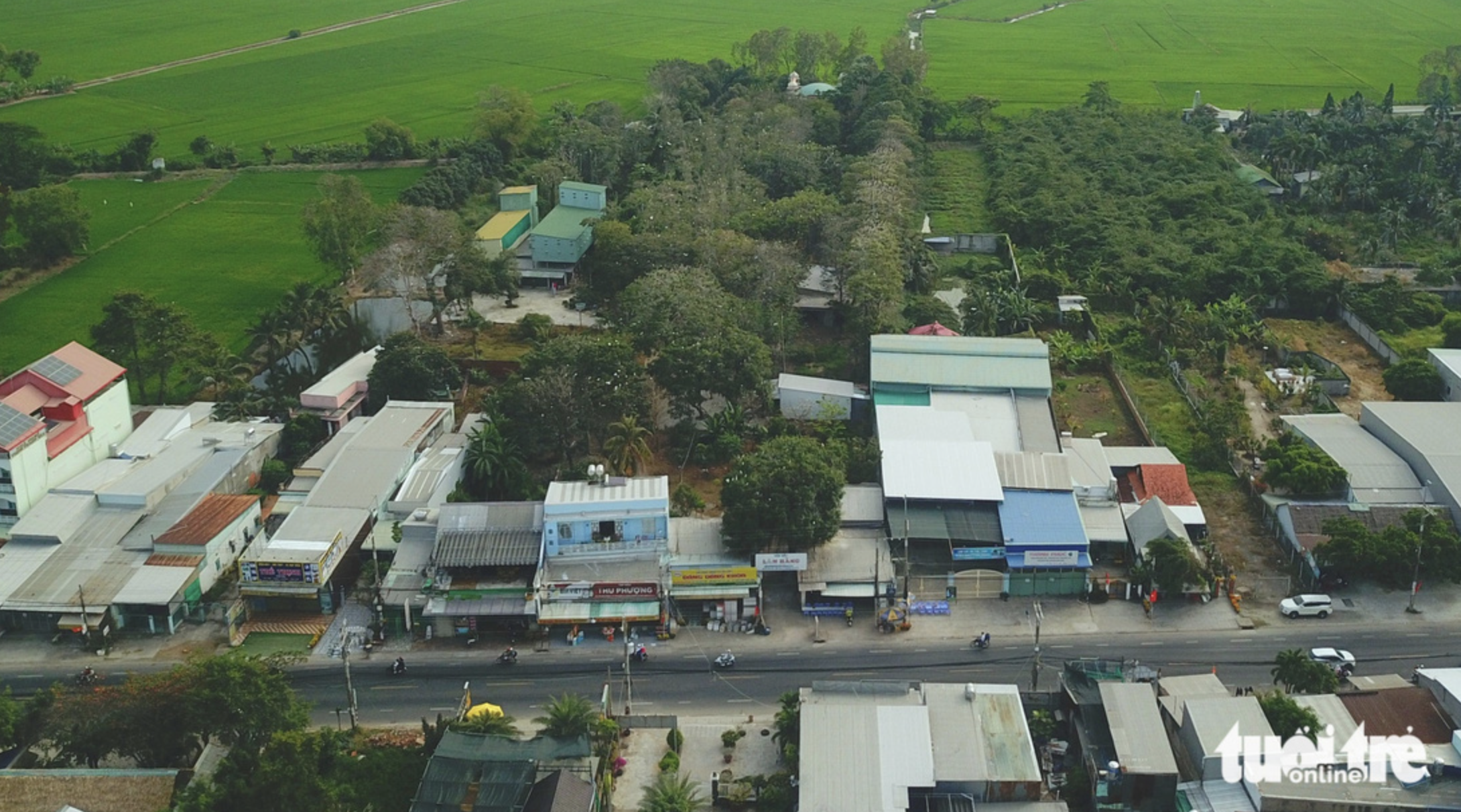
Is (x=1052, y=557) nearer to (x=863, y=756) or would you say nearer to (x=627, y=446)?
(x=863, y=756)

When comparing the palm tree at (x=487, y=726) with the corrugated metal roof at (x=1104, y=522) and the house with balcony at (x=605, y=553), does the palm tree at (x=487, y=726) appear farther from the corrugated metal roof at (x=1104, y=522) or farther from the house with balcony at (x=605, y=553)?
the corrugated metal roof at (x=1104, y=522)

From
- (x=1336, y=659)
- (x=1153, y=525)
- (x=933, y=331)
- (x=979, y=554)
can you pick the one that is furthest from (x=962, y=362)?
(x=1336, y=659)

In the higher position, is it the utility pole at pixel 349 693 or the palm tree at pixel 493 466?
the palm tree at pixel 493 466

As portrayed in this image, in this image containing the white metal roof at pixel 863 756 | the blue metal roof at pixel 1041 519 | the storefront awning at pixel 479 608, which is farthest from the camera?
the blue metal roof at pixel 1041 519

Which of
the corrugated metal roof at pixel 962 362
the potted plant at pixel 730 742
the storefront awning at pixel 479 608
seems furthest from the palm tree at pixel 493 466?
the potted plant at pixel 730 742

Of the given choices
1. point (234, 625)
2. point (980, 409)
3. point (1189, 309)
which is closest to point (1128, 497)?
point (980, 409)

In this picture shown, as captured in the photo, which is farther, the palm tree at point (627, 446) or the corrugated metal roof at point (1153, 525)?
the palm tree at point (627, 446)
